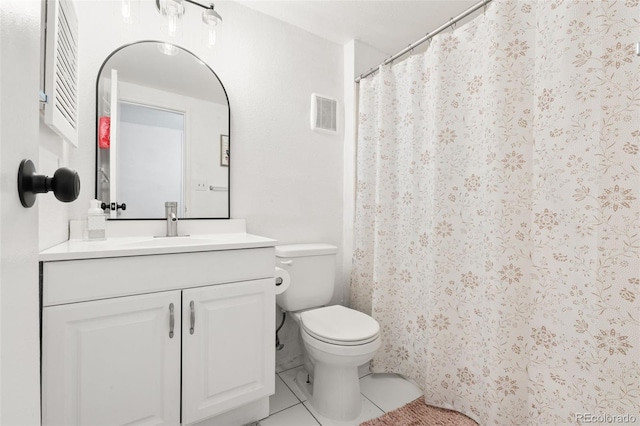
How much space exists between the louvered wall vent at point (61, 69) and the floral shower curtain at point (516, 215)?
60.1 inches

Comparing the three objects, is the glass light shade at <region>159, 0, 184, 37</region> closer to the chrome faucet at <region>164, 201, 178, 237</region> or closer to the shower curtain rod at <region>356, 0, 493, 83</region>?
the chrome faucet at <region>164, 201, 178, 237</region>

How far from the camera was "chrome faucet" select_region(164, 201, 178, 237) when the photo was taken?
1.56 m

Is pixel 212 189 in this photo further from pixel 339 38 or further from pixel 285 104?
pixel 339 38

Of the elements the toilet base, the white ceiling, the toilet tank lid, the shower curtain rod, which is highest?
the white ceiling

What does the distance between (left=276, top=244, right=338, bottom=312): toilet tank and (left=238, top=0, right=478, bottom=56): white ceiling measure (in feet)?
4.86

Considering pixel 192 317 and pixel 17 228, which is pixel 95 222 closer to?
pixel 192 317

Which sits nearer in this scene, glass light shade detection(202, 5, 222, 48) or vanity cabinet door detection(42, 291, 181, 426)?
vanity cabinet door detection(42, 291, 181, 426)

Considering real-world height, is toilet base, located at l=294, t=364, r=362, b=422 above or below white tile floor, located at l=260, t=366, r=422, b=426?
above

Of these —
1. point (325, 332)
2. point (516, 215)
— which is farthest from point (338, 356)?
point (516, 215)

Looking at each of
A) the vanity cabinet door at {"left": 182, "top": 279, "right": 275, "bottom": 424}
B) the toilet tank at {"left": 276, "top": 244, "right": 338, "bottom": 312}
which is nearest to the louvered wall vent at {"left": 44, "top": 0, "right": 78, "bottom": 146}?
the vanity cabinet door at {"left": 182, "top": 279, "right": 275, "bottom": 424}

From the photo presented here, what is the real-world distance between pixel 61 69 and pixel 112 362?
3.50 ft

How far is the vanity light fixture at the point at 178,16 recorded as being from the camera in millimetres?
1481

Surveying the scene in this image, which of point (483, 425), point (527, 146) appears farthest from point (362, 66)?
point (483, 425)

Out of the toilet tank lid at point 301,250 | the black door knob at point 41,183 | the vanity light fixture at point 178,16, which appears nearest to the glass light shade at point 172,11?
the vanity light fixture at point 178,16
